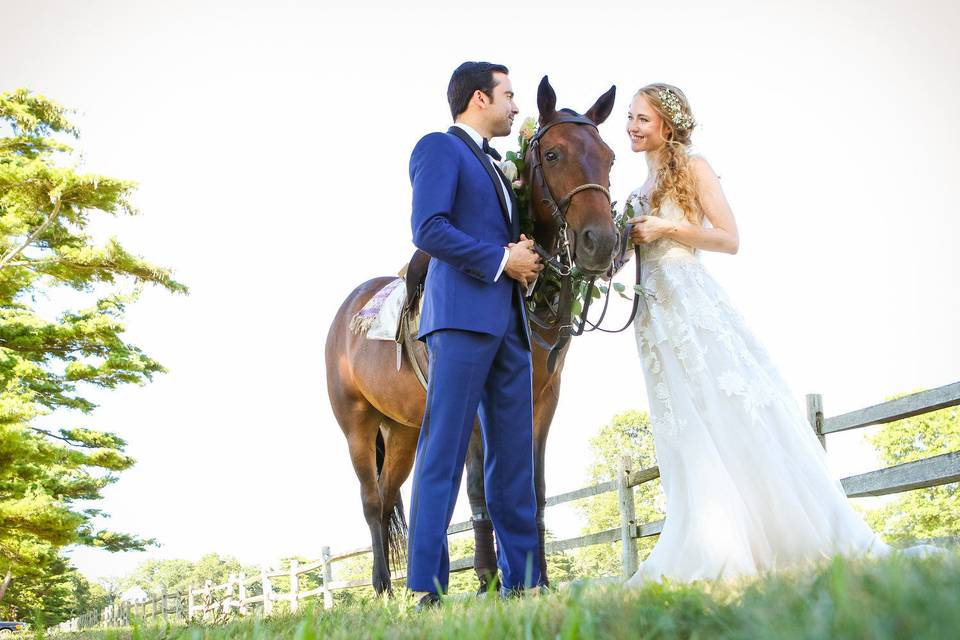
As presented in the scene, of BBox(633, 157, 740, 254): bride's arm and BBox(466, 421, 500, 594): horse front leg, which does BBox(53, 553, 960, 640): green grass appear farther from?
BBox(466, 421, 500, 594): horse front leg

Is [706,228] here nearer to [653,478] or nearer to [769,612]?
[769,612]

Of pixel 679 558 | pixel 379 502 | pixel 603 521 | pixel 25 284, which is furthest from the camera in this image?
pixel 603 521

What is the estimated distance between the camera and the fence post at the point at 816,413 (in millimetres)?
6762

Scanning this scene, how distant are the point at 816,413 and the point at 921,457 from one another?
2757cm

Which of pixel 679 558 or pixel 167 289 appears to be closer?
pixel 679 558

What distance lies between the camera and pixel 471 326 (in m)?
3.41

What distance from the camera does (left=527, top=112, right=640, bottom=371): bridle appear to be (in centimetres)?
359

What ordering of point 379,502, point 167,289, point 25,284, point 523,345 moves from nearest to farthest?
point 523,345
point 379,502
point 25,284
point 167,289

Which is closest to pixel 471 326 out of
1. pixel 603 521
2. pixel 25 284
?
pixel 25 284

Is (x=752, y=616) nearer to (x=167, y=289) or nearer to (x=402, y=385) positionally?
(x=402, y=385)

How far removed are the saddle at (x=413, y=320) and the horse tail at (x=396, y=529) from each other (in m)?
1.71

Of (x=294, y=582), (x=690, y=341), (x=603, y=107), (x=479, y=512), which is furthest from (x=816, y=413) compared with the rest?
(x=294, y=582)

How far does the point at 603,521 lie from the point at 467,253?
2694 cm

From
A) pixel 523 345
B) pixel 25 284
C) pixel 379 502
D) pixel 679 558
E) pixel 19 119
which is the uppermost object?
pixel 19 119
